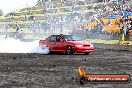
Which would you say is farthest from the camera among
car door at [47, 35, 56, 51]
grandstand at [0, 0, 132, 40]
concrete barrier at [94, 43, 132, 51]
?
grandstand at [0, 0, 132, 40]

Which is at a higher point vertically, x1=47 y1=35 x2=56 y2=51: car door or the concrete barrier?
x1=47 y1=35 x2=56 y2=51: car door

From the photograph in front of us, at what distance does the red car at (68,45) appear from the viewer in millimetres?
26906

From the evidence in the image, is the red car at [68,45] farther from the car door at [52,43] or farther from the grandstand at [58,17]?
the grandstand at [58,17]

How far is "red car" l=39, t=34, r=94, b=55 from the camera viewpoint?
2691 cm

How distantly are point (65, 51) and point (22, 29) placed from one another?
135 ft

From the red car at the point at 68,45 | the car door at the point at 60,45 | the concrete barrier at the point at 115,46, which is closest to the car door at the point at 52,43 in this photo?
the red car at the point at 68,45

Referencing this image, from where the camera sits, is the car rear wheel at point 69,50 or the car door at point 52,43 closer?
the car rear wheel at point 69,50

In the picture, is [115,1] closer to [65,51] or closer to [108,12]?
[108,12]

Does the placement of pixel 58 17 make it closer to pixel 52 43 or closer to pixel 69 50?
pixel 52 43

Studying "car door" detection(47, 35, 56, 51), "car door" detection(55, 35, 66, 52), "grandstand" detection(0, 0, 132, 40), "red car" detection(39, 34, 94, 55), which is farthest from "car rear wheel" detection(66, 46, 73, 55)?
"grandstand" detection(0, 0, 132, 40)

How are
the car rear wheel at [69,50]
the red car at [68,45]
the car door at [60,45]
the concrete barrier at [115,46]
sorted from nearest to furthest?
the red car at [68,45], the car rear wheel at [69,50], the car door at [60,45], the concrete barrier at [115,46]

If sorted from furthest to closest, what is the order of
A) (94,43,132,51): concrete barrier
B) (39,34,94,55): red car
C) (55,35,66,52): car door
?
(94,43,132,51): concrete barrier → (55,35,66,52): car door → (39,34,94,55): red car

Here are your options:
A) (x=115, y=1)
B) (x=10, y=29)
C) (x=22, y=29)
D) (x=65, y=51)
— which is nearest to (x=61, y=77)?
(x=65, y=51)

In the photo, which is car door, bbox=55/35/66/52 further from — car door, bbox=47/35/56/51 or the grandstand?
the grandstand
